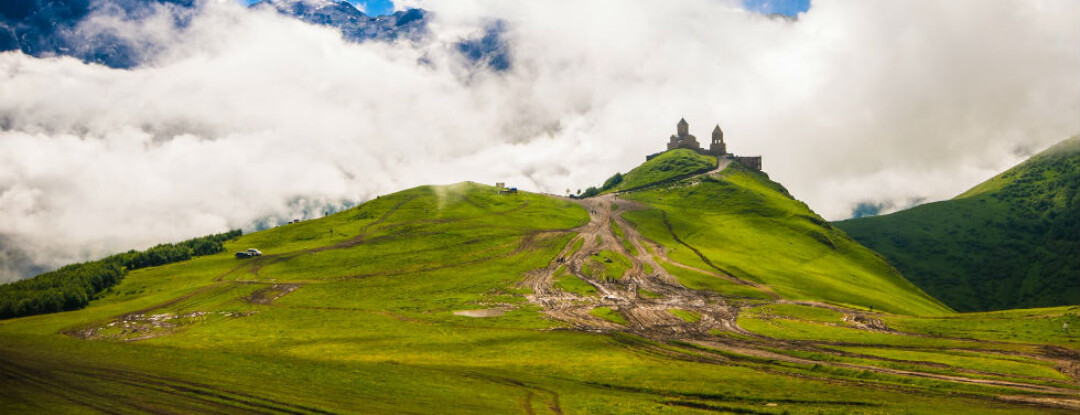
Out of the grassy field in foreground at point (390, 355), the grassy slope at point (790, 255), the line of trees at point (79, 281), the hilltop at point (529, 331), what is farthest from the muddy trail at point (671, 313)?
the line of trees at point (79, 281)

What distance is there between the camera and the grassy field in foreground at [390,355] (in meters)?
38.6

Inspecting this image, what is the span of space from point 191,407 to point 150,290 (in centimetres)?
10951

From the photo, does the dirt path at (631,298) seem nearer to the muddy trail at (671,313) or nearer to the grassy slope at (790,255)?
the muddy trail at (671,313)

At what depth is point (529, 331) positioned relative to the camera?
8181 cm

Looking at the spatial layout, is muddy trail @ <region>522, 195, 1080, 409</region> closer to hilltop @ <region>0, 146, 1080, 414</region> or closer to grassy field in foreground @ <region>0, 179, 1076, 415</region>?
hilltop @ <region>0, 146, 1080, 414</region>

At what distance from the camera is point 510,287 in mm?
113125

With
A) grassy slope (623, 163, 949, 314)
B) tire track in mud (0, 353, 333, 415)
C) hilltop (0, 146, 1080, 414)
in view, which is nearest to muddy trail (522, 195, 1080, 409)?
hilltop (0, 146, 1080, 414)

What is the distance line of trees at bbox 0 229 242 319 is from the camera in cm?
10525

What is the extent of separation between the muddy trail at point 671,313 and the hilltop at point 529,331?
0.56 m

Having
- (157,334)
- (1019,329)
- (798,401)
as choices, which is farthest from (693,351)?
(157,334)

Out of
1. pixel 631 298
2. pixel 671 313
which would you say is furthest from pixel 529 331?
pixel 631 298

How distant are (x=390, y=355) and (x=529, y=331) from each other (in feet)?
77.9

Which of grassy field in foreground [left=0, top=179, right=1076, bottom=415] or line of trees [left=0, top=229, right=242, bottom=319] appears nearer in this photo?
grassy field in foreground [left=0, top=179, right=1076, bottom=415]

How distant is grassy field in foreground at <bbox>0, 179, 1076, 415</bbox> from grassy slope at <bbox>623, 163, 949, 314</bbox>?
2268cm
